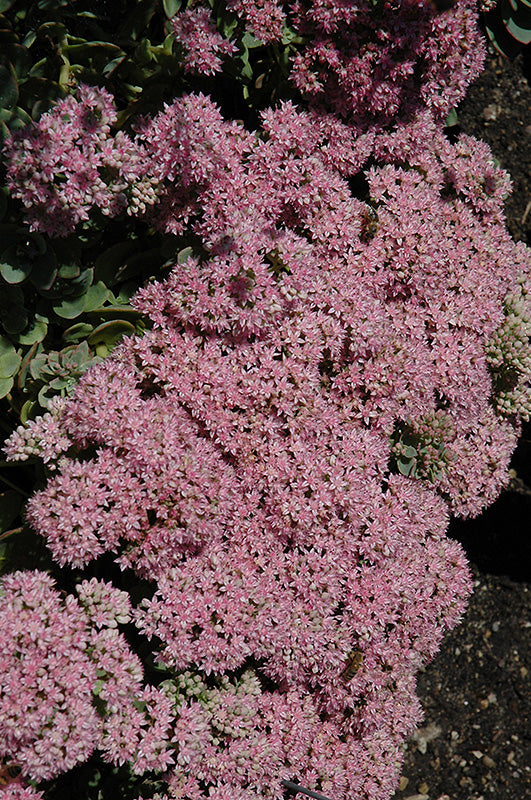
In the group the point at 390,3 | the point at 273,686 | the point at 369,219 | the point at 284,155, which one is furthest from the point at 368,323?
the point at 273,686

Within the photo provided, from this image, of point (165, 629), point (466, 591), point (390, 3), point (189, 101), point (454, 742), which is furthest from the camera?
point (454, 742)

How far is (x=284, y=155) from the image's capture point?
2.49 meters

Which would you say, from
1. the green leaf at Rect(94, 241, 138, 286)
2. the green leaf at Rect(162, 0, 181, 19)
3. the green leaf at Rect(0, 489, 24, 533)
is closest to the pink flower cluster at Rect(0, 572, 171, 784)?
the green leaf at Rect(0, 489, 24, 533)

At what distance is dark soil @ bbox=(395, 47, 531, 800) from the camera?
3.58m

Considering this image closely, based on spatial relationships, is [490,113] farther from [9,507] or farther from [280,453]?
[9,507]

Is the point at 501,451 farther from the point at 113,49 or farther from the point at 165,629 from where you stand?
the point at 113,49

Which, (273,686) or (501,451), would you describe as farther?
(501,451)

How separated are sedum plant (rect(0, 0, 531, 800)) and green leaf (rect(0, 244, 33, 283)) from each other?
5.6 inches

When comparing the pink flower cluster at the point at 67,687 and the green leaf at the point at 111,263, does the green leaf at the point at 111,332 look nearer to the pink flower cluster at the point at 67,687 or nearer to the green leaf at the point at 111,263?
the green leaf at the point at 111,263

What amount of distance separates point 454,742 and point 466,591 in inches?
50.3

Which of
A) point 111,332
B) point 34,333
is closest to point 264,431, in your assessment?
point 111,332

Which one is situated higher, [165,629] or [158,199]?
[158,199]

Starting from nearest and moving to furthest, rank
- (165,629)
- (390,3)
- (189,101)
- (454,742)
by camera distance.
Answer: (165,629) → (189,101) → (390,3) → (454,742)

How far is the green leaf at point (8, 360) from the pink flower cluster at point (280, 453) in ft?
0.75
